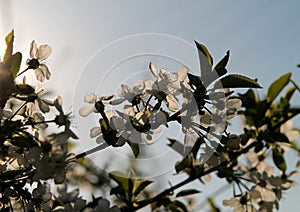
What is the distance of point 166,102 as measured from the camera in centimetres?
131

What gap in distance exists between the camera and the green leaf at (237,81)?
4.52 ft

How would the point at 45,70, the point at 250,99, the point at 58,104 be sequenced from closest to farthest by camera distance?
the point at 58,104
the point at 45,70
the point at 250,99

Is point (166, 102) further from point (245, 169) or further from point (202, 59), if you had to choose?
point (245, 169)

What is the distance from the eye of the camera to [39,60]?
4.88ft

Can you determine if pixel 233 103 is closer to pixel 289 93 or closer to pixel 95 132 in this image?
pixel 95 132

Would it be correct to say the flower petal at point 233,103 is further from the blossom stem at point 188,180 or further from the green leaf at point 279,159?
the green leaf at point 279,159

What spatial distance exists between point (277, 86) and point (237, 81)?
823mm

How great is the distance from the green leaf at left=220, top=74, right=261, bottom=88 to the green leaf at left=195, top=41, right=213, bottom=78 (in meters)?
0.05

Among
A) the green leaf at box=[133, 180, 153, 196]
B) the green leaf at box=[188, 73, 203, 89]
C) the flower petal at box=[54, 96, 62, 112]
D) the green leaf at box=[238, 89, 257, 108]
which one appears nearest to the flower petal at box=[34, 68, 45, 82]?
the flower petal at box=[54, 96, 62, 112]

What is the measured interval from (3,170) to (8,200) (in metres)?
0.08

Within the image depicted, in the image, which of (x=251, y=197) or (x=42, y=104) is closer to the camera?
(x=42, y=104)

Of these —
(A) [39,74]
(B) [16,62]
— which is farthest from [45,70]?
(B) [16,62]

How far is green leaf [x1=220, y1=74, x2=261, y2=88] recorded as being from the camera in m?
1.38

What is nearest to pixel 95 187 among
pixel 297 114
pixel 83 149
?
pixel 297 114
